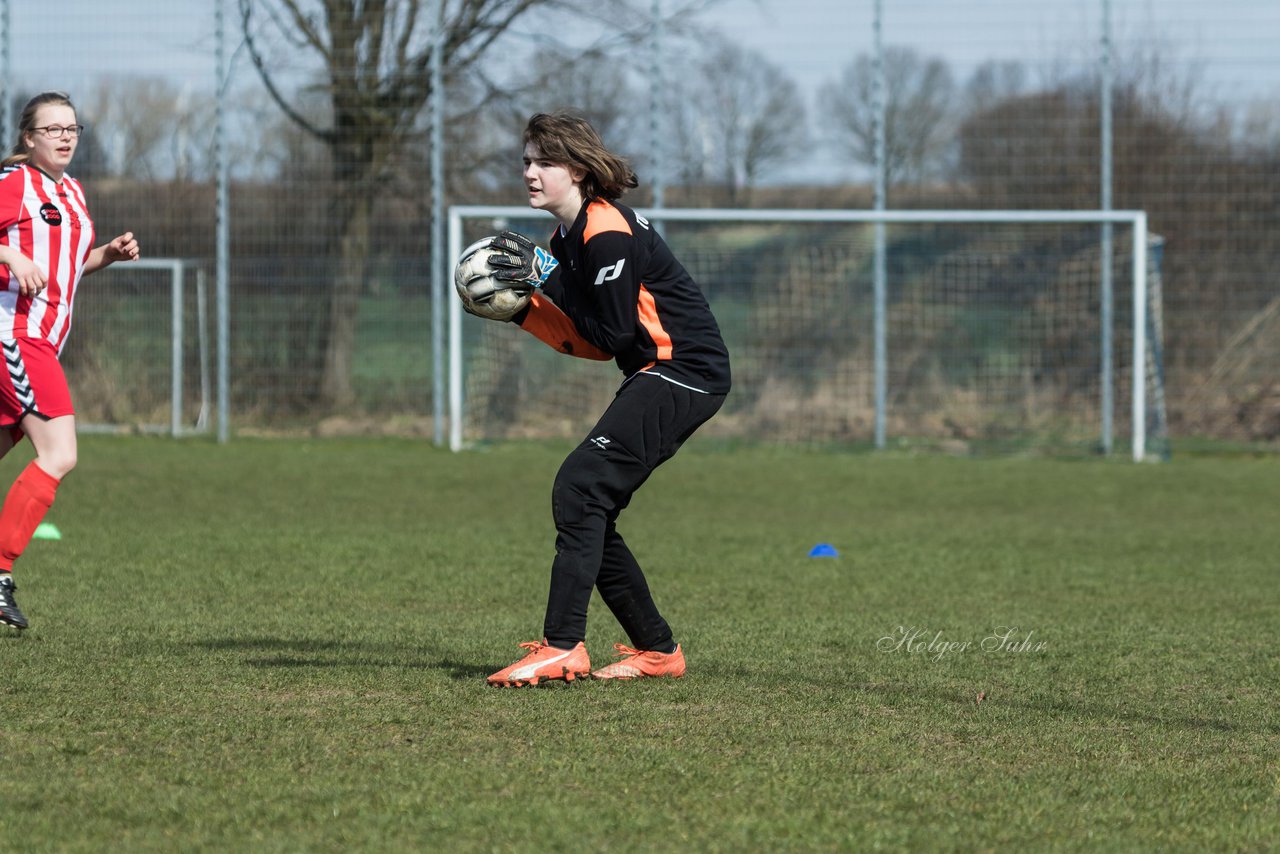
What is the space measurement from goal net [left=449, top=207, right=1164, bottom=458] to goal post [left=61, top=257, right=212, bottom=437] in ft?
10.3

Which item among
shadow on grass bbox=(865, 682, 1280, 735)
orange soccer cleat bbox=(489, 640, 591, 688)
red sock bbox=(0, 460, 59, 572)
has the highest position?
red sock bbox=(0, 460, 59, 572)

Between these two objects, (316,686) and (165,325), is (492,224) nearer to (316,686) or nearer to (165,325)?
(165,325)

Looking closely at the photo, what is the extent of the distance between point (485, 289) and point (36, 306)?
6.25ft

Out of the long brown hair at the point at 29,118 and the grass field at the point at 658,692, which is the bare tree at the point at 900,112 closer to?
the grass field at the point at 658,692

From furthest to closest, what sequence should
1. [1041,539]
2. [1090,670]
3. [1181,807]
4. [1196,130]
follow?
1. [1196,130]
2. [1041,539]
3. [1090,670]
4. [1181,807]

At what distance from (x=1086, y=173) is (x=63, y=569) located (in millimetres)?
12208

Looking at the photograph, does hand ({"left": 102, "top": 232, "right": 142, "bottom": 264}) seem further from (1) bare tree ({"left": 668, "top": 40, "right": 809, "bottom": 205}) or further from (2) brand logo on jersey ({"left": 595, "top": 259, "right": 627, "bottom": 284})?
(1) bare tree ({"left": 668, "top": 40, "right": 809, "bottom": 205})

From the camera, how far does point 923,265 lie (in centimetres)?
1617

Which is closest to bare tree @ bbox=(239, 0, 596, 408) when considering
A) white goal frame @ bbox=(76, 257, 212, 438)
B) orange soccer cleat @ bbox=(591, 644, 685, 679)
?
white goal frame @ bbox=(76, 257, 212, 438)

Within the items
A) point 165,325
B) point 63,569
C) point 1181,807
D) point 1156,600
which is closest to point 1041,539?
point 1156,600

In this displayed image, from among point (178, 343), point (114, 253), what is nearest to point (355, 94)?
point (178, 343)

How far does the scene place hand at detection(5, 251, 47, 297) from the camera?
5.47 meters

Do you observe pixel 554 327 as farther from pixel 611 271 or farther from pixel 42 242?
pixel 42 242

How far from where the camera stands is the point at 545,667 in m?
4.67
